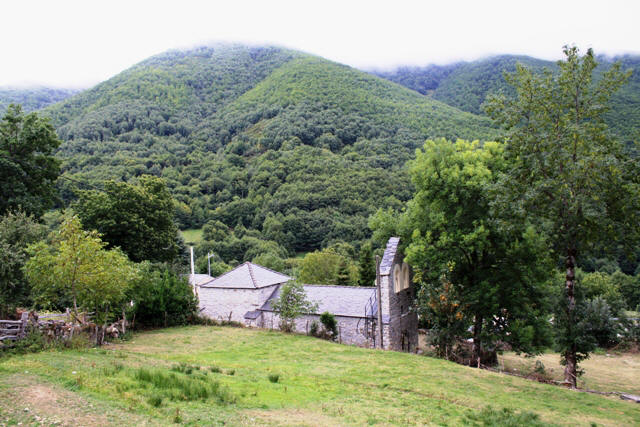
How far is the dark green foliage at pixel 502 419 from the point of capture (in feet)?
30.9

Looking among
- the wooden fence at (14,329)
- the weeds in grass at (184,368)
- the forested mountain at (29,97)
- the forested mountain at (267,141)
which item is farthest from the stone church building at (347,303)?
the forested mountain at (29,97)

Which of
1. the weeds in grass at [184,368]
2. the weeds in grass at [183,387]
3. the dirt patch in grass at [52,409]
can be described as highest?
the dirt patch in grass at [52,409]

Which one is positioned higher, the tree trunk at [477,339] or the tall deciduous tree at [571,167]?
the tall deciduous tree at [571,167]

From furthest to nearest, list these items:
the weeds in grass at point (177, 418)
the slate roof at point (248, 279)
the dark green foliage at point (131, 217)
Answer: the dark green foliage at point (131, 217) → the slate roof at point (248, 279) → the weeds in grass at point (177, 418)

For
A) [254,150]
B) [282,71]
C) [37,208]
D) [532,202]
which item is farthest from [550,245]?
[282,71]

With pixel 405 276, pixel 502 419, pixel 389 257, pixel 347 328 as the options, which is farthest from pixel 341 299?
pixel 502 419

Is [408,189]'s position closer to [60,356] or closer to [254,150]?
[254,150]

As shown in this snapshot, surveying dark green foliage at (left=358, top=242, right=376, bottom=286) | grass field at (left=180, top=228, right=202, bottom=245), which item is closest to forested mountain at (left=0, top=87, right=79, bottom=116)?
grass field at (left=180, top=228, right=202, bottom=245)

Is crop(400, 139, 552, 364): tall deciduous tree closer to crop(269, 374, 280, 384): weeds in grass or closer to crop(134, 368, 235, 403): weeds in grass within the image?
crop(269, 374, 280, 384): weeds in grass

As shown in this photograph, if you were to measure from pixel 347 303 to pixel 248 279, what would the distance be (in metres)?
7.52

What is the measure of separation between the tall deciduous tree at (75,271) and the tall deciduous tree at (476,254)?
43.5 feet

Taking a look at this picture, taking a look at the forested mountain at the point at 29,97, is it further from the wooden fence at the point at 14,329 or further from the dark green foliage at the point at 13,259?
the wooden fence at the point at 14,329

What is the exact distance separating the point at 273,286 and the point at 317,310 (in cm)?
504

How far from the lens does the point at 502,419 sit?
31.9 feet
